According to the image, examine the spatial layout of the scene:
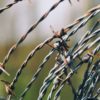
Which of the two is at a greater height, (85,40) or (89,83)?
(85,40)

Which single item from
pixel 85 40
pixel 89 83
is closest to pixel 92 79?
pixel 89 83

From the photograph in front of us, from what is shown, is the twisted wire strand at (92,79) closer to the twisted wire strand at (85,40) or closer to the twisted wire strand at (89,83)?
the twisted wire strand at (89,83)

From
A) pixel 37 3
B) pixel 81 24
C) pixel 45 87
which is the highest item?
pixel 81 24

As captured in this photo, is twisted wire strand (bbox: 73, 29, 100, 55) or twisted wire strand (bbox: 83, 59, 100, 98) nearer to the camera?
twisted wire strand (bbox: 73, 29, 100, 55)

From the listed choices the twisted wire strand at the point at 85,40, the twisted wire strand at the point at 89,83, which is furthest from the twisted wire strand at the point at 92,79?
the twisted wire strand at the point at 85,40

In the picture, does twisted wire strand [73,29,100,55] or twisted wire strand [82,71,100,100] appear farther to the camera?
twisted wire strand [82,71,100,100]

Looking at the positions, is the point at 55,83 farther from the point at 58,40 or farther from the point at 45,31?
the point at 45,31

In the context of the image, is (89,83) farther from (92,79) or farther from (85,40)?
(85,40)

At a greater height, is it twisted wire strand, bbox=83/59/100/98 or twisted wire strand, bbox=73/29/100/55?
twisted wire strand, bbox=73/29/100/55

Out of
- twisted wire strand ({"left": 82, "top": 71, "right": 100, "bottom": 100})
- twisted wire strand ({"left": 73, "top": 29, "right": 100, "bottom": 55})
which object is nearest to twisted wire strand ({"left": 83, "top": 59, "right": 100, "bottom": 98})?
→ twisted wire strand ({"left": 82, "top": 71, "right": 100, "bottom": 100})

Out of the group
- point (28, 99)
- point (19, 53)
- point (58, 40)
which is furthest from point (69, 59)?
point (19, 53)

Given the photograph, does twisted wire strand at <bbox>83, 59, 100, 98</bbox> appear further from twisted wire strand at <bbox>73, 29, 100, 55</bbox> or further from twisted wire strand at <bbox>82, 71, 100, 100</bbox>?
twisted wire strand at <bbox>73, 29, 100, 55</bbox>
